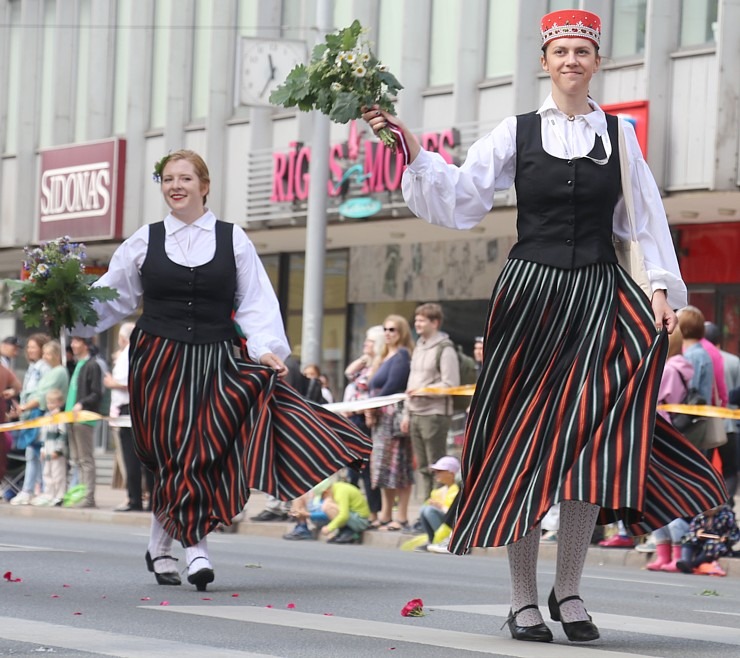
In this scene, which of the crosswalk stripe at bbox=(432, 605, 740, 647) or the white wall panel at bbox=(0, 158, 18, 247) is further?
the white wall panel at bbox=(0, 158, 18, 247)

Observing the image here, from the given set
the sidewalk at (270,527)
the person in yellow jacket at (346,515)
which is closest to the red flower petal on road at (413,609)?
the sidewalk at (270,527)

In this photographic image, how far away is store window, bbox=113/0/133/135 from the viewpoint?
29.0 metres

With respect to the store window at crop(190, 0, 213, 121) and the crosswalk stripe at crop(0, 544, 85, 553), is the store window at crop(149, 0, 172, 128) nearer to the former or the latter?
the store window at crop(190, 0, 213, 121)

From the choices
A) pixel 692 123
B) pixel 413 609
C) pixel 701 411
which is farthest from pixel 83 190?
pixel 413 609

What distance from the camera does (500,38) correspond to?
72.6ft

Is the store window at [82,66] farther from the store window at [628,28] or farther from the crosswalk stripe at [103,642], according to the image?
the crosswalk stripe at [103,642]

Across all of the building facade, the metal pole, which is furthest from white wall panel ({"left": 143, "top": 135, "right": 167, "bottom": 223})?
the metal pole

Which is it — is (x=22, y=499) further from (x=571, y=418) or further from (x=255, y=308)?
(x=571, y=418)

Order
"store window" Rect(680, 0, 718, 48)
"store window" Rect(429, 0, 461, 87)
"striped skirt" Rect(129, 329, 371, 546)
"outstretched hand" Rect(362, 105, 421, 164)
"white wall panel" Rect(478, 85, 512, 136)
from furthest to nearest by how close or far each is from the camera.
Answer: "store window" Rect(429, 0, 461, 87) → "white wall panel" Rect(478, 85, 512, 136) → "store window" Rect(680, 0, 718, 48) → "striped skirt" Rect(129, 329, 371, 546) → "outstretched hand" Rect(362, 105, 421, 164)

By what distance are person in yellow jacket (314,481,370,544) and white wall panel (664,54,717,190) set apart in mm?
6060

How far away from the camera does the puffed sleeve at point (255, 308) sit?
838 cm

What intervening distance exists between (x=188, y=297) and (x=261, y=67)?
1347cm

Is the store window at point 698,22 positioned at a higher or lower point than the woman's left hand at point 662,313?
higher

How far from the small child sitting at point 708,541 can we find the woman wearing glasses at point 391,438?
3587mm
